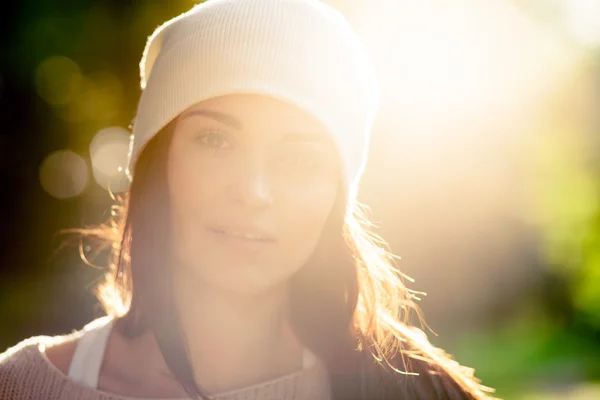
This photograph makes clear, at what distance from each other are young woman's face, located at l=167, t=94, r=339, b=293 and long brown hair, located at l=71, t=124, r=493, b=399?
0.14m

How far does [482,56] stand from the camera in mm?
12117

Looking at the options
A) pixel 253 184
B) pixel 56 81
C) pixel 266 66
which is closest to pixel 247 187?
pixel 253 184

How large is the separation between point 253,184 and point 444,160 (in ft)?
32.3

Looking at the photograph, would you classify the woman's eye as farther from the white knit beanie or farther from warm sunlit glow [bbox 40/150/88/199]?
warm sunlit glow [bbox 40/150/88/199]

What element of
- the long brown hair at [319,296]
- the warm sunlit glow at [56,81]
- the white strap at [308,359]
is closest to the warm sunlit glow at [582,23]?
the warm sunlit glow at [56,81]

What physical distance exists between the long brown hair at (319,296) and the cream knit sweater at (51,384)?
117 millimetres

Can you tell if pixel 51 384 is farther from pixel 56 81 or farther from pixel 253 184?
pixel 56 81

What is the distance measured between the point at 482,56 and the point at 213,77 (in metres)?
11.0

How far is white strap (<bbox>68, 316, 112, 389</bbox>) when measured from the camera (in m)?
1.98

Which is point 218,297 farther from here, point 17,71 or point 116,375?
point 17,71

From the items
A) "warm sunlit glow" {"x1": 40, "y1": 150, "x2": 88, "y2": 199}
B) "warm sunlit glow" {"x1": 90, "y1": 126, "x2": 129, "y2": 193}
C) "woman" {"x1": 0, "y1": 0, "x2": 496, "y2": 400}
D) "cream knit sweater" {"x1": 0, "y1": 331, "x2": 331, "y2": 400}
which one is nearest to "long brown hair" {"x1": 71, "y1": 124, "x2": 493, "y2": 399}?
"woman" {"x1": 0, "y1": 0, "x2": 496, "y2": 400}

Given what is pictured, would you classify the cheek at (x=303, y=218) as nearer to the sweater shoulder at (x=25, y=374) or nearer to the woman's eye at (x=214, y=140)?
the woman's eye at (x=214, y=140)

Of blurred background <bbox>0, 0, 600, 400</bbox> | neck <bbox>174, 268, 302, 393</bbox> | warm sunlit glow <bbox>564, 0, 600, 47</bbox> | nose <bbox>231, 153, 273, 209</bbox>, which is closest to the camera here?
nose <bbox>231, 153, 273, 209</bbox>

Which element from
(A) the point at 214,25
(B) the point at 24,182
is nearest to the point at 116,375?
(A) the point at 214,25
